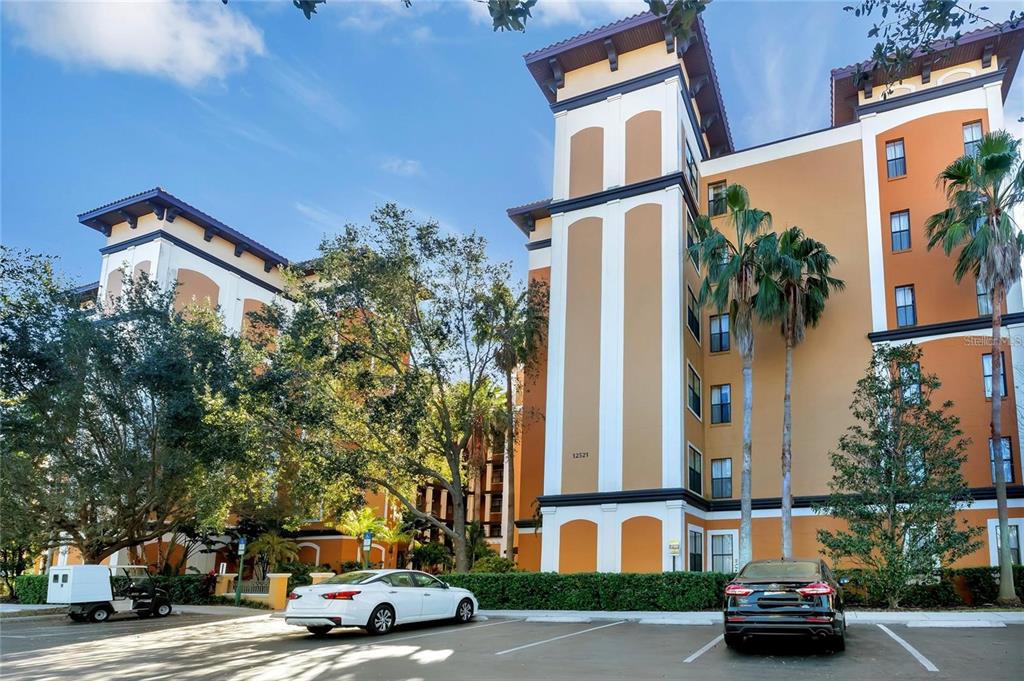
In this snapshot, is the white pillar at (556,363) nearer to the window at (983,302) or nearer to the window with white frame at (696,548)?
the window with white frame at (696,548)

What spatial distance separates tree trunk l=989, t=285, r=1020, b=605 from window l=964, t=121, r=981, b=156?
766cm

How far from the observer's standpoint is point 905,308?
2862cm

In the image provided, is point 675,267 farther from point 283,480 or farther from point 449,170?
point 283,480

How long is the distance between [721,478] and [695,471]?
1632 mm

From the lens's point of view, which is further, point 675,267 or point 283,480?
point 283,480

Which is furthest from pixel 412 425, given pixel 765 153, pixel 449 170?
pixel 765 153

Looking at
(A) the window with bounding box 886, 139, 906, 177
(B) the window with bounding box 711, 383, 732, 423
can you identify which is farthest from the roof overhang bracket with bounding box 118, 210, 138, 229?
(A) the window with bounding box 886, 139, 906, 177

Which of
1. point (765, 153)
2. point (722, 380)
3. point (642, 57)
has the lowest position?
point (722, 380)

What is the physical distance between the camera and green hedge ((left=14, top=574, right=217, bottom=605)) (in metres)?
28.5

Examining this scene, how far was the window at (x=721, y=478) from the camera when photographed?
29.7 meters

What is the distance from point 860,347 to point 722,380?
5127 millimetres

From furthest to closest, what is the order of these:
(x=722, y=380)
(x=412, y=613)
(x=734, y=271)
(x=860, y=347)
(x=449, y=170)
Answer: (x=722, y=380) < (x=860, y=347) < (x=734, y=271) < (x=449, y=170) < (x=412, y=613)

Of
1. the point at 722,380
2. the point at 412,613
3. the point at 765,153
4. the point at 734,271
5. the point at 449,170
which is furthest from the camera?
the point at 765,153

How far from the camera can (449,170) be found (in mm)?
23688
